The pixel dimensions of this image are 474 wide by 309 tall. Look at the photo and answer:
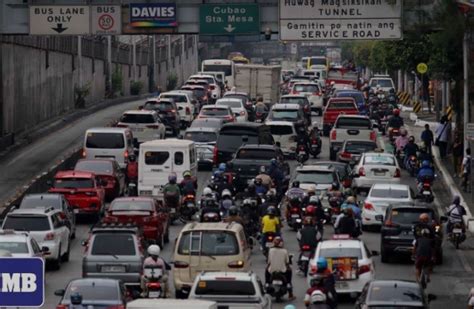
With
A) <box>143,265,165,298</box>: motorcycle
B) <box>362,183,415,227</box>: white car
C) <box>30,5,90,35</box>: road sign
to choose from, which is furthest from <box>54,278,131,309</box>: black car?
<box>30,5,90,35</box>: road sign

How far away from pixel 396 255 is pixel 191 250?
7.48 metres

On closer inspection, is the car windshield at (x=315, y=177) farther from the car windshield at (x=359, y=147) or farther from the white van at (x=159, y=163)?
the car windshield at (x=359, y=147)

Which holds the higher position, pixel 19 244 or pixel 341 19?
pixel 341 19

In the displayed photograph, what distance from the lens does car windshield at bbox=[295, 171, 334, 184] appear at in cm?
4291

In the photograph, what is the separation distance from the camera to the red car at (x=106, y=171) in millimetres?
45656

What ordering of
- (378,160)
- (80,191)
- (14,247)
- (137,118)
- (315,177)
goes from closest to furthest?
(14,247), (80,191), (315,177), (378,160), (137,118)

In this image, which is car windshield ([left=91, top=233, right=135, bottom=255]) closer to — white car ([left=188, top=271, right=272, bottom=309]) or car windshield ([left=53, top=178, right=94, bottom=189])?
white car ([left=188, top=271, right=272, bottom=309])

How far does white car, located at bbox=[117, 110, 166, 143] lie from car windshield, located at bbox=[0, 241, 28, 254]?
27637 mm

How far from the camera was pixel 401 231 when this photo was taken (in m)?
34.8

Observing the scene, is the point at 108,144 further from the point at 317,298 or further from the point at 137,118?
the point at 317,298

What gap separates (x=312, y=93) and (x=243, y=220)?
46602mm

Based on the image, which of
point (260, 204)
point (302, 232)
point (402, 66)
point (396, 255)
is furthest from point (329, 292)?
point (402, 66)

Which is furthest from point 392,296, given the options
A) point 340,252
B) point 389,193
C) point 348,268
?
point 389,193

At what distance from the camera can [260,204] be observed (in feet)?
126
